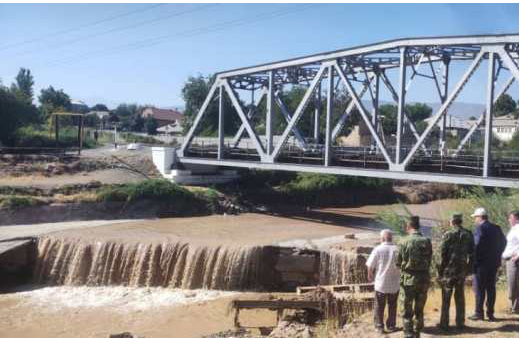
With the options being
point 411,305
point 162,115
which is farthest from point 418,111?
point 411,305

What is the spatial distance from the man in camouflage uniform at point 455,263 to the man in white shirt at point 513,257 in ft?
3.03

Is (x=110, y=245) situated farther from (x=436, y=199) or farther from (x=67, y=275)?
(x=436, y=199)

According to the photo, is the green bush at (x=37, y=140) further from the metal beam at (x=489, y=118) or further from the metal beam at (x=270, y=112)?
the metal beam at (x=489, y=118)

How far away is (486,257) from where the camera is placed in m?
9.99

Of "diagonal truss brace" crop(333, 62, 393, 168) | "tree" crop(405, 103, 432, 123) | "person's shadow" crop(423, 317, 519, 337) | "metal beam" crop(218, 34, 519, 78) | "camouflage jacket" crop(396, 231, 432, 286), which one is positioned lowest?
"person's shadow" crop(423, 317, 519, 337)

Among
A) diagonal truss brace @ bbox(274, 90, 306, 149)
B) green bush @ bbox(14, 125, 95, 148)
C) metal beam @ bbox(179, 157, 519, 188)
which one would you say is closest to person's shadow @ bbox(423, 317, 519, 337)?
metal beam @ bbox(179, 157, 519, 188)

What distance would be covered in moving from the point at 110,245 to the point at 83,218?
8.19 metres

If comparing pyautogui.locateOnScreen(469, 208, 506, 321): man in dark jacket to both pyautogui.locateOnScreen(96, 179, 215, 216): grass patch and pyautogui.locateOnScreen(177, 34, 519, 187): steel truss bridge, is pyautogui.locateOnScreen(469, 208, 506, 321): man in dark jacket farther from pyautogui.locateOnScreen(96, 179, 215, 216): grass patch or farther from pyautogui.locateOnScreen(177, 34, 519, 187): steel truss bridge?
pyautogui.locateOnScreen(96, 179, 215, 216): grass patch

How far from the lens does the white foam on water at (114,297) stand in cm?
1962

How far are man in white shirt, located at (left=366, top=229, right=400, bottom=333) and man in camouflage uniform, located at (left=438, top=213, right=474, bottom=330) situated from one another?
77cm

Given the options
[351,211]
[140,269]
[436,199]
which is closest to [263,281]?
[140,269]

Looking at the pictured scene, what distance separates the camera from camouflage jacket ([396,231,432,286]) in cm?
905

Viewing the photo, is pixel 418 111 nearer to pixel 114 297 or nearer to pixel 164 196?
pixel 164 196

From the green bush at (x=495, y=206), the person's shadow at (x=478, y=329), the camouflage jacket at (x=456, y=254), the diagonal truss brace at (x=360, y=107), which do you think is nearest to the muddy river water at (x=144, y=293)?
the green bush at (x=495, y=206)
